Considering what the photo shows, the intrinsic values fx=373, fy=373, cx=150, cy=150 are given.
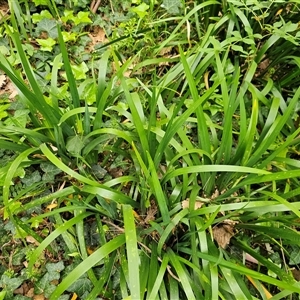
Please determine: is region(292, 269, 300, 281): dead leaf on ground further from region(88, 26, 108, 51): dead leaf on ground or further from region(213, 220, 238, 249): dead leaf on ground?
region(88, 26, 108, 51): dead leaf on ground

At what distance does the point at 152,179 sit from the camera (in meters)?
1.39

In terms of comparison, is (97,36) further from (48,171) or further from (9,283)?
(9,283)

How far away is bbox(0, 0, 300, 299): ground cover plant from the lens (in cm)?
145

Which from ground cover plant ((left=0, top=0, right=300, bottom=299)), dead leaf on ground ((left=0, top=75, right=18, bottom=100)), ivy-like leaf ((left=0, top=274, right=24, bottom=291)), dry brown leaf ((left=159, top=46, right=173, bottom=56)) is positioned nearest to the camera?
ground cover plant ((left=0, top=0, right=300, bottom=299))

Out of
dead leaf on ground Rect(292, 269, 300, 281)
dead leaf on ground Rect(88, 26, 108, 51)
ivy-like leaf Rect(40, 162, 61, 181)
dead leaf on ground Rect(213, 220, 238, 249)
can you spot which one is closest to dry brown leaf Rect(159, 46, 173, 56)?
dead leaf on ground Rect(88, 26, 108, 51)

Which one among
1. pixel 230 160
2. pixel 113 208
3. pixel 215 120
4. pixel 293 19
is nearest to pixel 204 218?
pixel 230 160

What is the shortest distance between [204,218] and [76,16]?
5.28ft

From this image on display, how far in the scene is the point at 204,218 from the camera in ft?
5.13

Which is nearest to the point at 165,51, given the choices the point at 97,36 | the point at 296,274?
the point at 97,36

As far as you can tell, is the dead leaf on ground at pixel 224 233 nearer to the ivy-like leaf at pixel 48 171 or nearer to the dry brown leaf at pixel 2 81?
the ivy-like leaf at pixel 48 171

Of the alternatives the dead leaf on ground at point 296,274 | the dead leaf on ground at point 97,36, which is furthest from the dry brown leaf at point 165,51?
the dead leaf on ground at point 296,274

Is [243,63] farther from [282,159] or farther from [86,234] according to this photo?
[86,234]

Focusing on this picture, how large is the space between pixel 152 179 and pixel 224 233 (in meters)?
0.51

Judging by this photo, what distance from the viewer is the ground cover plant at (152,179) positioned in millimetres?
1447
